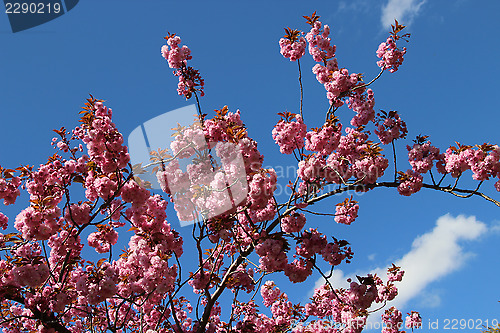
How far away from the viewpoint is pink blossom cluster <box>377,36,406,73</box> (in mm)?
7484

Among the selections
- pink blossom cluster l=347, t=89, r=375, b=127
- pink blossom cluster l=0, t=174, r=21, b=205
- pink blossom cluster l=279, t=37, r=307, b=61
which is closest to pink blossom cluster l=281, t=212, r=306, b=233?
pink blossom cluster l=347, t=89, r=375, b=127

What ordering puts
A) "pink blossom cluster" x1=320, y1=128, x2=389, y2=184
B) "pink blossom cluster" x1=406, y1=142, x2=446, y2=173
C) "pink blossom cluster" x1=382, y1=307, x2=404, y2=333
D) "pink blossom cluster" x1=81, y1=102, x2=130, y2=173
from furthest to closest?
"pink blossom cluster" x1=382, y1=307, x2=404, y2=333
"pink blossom cluster" x1=406, y1=142, x2=446, y2=173
"pink blossom cluster" x1=320, y1=128, x2=389, y2=184
"pink blossom cluster" x1=81, y1=102, x2=130, y2=173

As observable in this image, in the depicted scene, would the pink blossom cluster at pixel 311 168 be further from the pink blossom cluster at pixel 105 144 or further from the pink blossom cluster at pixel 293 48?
the pink blossom cluster at pixel 293 48

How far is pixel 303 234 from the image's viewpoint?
6102 mm

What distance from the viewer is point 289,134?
5844 millimetres

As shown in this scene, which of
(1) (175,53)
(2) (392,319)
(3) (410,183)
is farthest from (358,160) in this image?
(2) (392,319)

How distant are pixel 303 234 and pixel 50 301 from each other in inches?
161

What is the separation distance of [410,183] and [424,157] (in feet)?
2.21

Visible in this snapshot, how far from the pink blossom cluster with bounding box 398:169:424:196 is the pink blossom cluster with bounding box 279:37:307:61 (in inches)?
123

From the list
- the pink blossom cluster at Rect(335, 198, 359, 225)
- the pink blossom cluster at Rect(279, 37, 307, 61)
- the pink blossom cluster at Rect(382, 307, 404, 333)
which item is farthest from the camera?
the pink blossom cluster at Rect(382, 307, 404, 333)

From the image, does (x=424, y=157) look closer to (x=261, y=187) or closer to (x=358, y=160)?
(x=358, y=160)

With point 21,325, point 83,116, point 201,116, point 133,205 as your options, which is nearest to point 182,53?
point 201,116

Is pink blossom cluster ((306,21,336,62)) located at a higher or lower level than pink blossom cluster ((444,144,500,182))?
higher

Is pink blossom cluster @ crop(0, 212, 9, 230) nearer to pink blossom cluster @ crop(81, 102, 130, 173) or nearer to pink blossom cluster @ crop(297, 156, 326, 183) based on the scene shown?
pink blossom cluster @ crop(81, 102, 130, 173)
